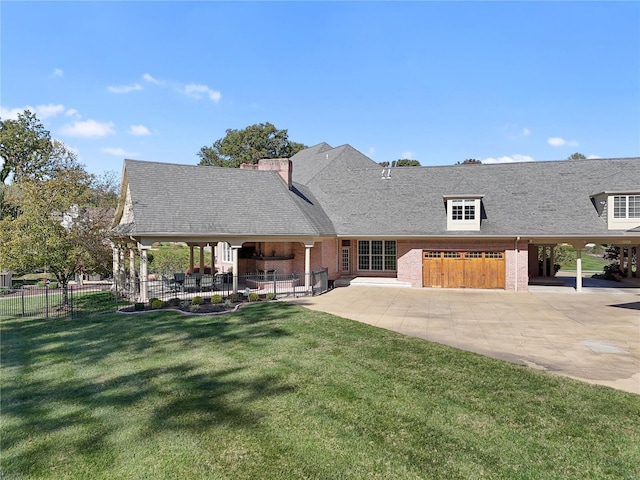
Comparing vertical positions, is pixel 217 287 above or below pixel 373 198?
below

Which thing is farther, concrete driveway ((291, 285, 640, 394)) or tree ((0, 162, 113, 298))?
tree ((0, 162, 113, 298))

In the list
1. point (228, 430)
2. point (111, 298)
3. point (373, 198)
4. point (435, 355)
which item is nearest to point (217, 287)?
point (111, 298)

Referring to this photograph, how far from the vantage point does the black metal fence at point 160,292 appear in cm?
1697

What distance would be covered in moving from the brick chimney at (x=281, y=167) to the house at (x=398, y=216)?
0.07 meters

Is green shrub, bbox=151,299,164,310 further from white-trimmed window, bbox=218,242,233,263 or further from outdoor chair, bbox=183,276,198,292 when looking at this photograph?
white-trimmed window, bbox=218,242,233,263

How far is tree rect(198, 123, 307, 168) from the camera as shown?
59.8 meters

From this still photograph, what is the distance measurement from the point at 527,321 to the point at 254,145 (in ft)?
173

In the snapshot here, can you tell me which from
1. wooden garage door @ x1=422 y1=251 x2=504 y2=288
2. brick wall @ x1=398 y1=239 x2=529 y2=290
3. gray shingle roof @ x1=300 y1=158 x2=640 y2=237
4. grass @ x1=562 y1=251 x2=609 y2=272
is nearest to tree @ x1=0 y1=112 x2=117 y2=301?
gray shingle roof @ x1=300 y1=158 x2=640 y2=237

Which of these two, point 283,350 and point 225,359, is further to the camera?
point 283,350

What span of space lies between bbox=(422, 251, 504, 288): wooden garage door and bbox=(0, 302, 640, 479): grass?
42.4 feet

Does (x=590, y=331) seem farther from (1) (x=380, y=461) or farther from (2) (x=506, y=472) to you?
(1) (x=380, y=461)

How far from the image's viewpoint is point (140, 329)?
482 inches

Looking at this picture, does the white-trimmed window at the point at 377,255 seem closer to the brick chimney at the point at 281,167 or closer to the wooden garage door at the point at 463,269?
the wooden garage door at the point at 463,269

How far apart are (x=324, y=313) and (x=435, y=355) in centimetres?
565
